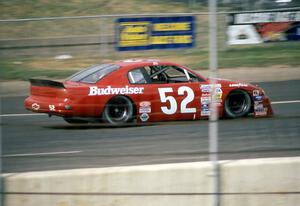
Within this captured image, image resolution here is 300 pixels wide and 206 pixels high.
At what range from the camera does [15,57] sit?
916 cm

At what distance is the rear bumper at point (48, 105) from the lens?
35.9 feet

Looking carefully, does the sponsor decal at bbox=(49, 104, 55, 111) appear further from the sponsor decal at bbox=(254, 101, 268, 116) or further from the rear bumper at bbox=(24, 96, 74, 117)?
the sponsor decal at bbox=(254, 101, 268, 116)

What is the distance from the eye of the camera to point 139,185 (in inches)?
240

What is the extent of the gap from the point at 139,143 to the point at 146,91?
3.81m

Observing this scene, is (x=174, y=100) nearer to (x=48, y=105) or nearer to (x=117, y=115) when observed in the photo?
(x=48, y=105)

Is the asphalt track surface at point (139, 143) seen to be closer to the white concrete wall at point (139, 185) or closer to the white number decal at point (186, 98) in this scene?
the white concrete wall at point (139, 185)

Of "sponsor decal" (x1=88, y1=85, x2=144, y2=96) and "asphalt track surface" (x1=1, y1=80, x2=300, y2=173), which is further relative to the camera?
"sponsor decal" (x1=88, y1=85, x2=144, y2=96)

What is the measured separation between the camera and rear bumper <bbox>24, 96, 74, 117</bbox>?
11.0m

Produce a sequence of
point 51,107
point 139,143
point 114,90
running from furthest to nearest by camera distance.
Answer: point 114,90
point 51,107
point 139,143

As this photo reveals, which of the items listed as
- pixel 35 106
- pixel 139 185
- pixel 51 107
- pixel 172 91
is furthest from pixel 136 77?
pixel 139 185

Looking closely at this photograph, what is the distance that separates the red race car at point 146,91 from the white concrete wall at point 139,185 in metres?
4.43

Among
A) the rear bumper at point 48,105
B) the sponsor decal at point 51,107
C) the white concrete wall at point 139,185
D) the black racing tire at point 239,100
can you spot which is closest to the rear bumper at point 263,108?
the black racing tire at point 239,100

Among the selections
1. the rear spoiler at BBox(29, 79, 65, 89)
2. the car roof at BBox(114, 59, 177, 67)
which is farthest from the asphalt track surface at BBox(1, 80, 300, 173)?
the car roof at BBox(114, 59, 177, 67)

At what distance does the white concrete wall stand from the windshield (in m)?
5.48
